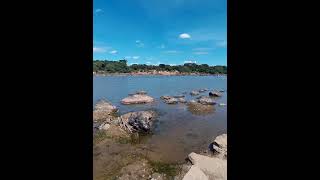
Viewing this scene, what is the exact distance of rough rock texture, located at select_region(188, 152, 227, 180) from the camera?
729cm

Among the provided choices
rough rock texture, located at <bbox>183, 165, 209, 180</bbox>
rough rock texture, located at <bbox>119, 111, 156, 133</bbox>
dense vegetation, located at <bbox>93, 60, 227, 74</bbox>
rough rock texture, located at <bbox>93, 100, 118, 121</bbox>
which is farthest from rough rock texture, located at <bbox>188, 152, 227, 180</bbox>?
dense vegetation, located at <bbox>93, 60, 227, 74</bbox>

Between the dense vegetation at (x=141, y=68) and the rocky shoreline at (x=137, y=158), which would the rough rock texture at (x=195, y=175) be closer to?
the rocky shoreline at (x=137, y=158)

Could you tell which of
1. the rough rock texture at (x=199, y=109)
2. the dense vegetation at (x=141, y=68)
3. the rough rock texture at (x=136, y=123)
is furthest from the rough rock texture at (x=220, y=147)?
the dense vegetation at (x=141, y=68)

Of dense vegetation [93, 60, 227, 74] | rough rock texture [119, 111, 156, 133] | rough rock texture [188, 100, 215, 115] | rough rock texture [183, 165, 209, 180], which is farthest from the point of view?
dense vegetation [93, 60, 227, 74]

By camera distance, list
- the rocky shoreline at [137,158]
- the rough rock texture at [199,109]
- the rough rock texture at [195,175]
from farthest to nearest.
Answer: the rough rock texture at [199,109] < the rocky shoreline at [137,158] < the rough rock texture at [195,175]

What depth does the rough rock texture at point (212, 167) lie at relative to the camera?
7.29 meters

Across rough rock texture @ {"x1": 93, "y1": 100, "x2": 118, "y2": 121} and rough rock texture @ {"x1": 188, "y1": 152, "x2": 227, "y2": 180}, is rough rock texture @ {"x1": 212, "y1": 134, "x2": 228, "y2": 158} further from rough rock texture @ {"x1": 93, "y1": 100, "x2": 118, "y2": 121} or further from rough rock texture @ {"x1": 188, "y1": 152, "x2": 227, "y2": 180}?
rough rock texture @ {"x1": 93, "y1": 100, "x2": 118, "y2": 121}
